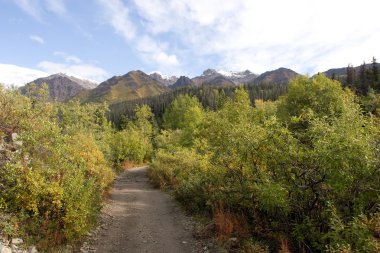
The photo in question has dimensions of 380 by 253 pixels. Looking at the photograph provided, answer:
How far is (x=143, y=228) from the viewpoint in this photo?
47.8ft

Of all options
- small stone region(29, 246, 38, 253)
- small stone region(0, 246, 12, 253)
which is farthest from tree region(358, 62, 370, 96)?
small stone region(0, 246, 12, 253)

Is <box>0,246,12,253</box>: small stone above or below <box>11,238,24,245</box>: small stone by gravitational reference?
above

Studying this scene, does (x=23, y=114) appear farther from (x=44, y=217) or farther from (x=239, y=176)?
(x=239, y=176)

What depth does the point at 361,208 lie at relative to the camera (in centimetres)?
720

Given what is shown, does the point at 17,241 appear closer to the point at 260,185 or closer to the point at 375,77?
the point at 260,185

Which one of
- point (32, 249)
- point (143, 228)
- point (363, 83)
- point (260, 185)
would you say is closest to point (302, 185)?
point (260, 185)

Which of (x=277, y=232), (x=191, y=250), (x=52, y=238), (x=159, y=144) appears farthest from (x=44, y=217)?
(x=159, y=144)

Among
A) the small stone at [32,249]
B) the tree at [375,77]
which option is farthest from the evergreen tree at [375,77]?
the small stone at [32,249]

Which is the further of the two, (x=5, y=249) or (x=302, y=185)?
(x=302, y=185)

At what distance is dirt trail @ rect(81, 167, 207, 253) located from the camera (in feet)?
39.4

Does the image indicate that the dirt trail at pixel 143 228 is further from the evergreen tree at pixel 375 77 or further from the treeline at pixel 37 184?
the evergreen tree at pixel 375 77

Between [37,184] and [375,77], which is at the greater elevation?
[375,77]

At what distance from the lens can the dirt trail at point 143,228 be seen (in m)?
12.0

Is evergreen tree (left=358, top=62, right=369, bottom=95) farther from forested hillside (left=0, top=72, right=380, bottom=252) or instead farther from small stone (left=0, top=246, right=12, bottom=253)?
small stone (left=0, top=246, right=12, bottom=253)
